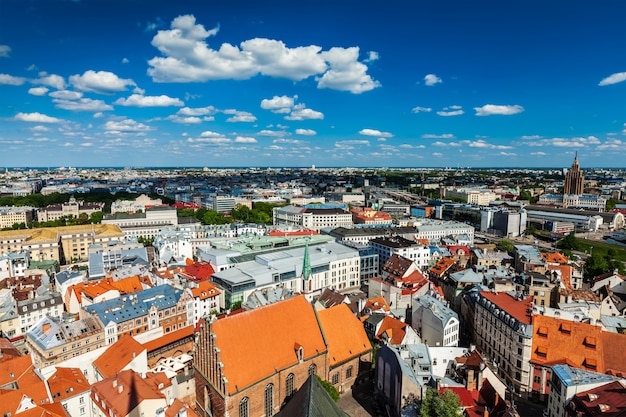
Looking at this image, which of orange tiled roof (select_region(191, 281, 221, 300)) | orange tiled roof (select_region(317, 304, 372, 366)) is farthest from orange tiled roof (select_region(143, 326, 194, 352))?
orange tiled roof (select_region(317, 304, 372, 366))

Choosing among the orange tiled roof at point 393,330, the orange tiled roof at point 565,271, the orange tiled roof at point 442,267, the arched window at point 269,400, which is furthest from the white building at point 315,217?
the arched window at point 269,400

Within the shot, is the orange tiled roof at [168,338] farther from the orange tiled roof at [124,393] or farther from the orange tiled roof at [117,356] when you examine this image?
the orange tiled roof at [124,393]

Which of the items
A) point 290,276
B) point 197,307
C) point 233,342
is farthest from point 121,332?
point 290,276

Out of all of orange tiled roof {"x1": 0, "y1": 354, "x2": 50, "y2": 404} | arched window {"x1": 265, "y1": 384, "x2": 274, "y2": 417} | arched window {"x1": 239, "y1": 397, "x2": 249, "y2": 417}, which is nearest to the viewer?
arched window {"x1": 239, "y1": 397, "x2": 249, "y2": 417}

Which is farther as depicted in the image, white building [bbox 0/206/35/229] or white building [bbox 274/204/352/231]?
white building [bbox 274/204/352/231]

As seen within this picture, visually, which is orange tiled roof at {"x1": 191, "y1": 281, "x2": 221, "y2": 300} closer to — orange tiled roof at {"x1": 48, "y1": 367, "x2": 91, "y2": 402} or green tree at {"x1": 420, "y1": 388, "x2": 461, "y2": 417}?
orange tiled roof at {"x1": 48, "y1": 367, "x2": 91, "y2": 402}

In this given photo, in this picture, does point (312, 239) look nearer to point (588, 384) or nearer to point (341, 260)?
point (341, 260)
